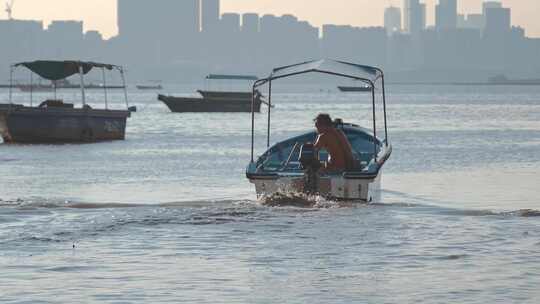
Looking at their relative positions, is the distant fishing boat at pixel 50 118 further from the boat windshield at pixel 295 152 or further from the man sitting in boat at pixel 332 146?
the man sitting in boat at pixel 332 146

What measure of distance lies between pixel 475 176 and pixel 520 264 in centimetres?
1497

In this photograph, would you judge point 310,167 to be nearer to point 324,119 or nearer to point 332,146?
point 332,146

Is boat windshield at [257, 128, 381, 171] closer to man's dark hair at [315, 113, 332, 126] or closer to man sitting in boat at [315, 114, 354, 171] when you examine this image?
man sitting in boat at [315, 114, 354, 171]

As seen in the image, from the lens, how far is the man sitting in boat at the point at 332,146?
835 inches

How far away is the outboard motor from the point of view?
2042 cm

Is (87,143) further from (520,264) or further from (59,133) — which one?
(520,264)

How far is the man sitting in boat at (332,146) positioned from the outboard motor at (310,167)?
63 cm

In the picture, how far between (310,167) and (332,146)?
34.0 inches

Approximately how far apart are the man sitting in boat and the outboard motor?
629 mm

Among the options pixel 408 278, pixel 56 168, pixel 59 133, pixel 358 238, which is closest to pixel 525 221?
pixel 358 238

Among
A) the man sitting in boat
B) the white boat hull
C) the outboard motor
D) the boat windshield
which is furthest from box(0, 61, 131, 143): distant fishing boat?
the outboard motor

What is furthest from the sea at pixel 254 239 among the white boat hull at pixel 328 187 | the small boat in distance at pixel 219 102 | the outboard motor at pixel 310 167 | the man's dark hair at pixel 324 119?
the small boat in distance at pixel 219 102

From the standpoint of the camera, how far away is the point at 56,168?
33031 mm

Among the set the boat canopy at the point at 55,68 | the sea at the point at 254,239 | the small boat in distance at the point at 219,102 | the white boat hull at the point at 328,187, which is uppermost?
the boat canopy at the point at 55,68
